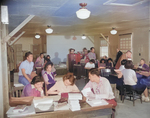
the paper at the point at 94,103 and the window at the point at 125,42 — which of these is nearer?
the paper at the point at 94,103

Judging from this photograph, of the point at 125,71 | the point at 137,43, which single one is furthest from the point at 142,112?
the point at 137,43

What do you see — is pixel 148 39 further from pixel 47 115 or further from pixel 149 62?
pixel 47 115

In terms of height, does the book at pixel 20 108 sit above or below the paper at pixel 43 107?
below

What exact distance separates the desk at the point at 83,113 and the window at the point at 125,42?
13.7 ft

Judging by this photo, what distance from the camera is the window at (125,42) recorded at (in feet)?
17.3

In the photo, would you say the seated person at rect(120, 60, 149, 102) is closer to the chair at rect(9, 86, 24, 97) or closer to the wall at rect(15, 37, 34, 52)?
the chair at rect(9, 86, 24, 97)

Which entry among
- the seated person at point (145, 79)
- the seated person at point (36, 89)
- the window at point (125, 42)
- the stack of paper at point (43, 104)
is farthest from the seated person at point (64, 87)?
the window at point (125, 42)

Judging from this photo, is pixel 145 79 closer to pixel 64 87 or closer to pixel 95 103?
pixel 64 87

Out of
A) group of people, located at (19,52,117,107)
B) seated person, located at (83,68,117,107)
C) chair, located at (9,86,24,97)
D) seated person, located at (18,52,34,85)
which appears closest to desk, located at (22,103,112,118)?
group of people, located at (19,52,117,107)

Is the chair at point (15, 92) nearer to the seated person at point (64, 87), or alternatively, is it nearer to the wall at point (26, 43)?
the seated person at point (64, 87)

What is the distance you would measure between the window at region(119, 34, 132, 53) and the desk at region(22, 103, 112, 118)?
418cm

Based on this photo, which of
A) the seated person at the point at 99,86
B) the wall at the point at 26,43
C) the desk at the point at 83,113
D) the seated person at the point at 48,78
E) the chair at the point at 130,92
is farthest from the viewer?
the wall at the point at 26,43

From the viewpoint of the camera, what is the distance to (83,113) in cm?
139

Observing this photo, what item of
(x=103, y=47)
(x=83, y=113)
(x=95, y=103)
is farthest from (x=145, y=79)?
(x=103, y=47)
